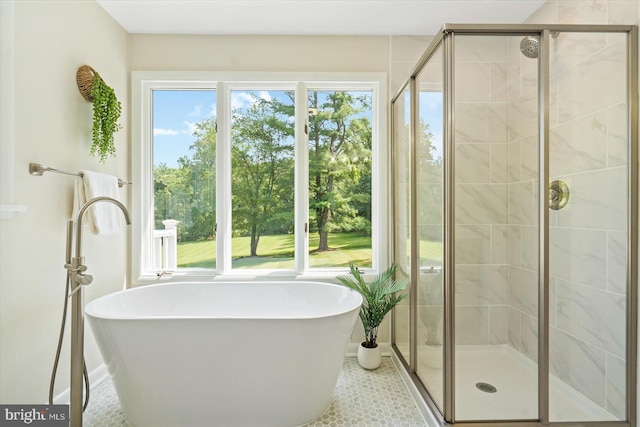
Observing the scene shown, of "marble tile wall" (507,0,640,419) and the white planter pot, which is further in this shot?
the white planter pot

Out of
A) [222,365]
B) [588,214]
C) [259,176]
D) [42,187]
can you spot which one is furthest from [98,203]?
[588,214]

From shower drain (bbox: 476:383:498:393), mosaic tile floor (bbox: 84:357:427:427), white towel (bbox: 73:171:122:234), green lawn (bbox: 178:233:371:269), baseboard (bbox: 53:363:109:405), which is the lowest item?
mosaic tile floor (bbox: 84:357:427:427)

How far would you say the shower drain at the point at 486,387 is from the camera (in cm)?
166

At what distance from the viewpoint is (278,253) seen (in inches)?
104

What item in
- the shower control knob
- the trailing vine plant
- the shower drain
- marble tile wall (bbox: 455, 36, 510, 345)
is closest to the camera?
the shower control knob

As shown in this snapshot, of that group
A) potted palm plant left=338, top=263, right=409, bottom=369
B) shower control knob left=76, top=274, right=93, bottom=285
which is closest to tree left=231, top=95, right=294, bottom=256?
potted palm plant left=338, top=263, right=409, bottom=369

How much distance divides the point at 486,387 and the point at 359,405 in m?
0.69

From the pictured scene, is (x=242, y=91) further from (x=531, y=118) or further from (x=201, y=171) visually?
(x=531, y=118)

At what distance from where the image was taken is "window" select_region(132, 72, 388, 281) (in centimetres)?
259

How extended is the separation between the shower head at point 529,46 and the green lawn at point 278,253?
157cm

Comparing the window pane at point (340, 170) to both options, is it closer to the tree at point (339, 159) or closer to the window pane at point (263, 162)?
the tree at point (339, 159)

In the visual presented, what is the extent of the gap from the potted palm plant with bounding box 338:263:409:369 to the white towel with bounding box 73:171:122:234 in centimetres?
156

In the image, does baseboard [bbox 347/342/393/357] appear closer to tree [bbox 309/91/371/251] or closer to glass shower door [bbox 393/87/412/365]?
glass shower door [bbox 393/87/412/365]

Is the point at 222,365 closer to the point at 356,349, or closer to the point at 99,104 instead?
the point at 356,349
